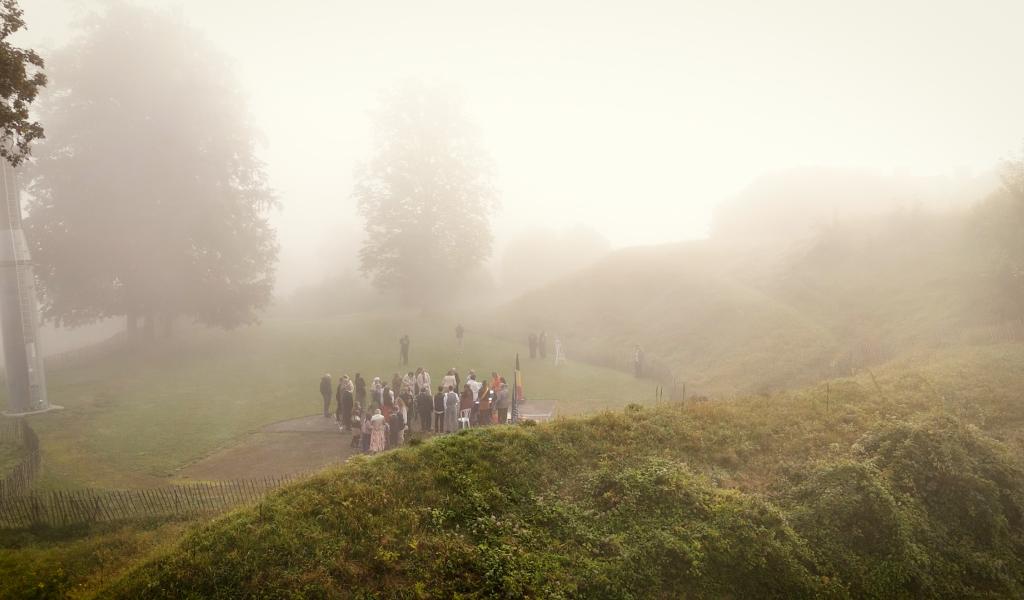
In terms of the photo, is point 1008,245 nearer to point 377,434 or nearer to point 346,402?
point 377,434

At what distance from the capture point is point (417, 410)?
2184cm

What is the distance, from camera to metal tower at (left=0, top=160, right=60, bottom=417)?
23.6m

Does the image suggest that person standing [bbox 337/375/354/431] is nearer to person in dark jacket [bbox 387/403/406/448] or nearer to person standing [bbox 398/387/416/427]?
person standing [bbox 398/387/416/427]

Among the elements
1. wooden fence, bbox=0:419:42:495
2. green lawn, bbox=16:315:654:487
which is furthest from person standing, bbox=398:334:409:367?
wooden fence, bbox=0:419:42:495

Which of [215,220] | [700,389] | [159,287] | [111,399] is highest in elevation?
[215,220]

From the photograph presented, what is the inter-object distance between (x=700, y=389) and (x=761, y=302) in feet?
37.6

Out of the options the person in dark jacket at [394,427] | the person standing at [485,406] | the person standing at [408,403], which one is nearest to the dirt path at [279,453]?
the person in dark jacket at [394,427]

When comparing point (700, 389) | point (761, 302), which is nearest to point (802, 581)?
point (700, 389)

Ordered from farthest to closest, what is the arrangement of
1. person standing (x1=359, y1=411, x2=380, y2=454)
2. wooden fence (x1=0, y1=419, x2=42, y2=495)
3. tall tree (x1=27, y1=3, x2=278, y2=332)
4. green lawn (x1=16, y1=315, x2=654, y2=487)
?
tall tree (x1=27, y1=3, x2=278, y2=332) < green lawn (x1=16, y1=315, x2=654, y2=487) < person standing (x1=359, y1=411, x2=380, y2=454) < wooden fence (x1=0, y1=419, x2=42, y2=495)

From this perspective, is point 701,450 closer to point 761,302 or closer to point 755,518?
point 755,518

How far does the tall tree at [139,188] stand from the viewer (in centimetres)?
3250

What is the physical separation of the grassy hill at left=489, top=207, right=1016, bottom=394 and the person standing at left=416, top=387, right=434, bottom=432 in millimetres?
13602

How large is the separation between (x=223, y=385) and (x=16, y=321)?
9088mm

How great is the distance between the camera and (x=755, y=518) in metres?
10.1
